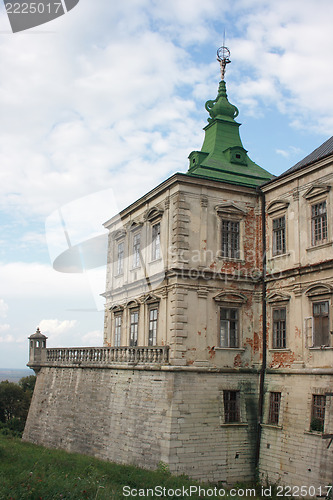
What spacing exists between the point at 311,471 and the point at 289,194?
35.7 ft

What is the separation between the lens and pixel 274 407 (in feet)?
69.8

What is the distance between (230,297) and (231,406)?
14.8 ft

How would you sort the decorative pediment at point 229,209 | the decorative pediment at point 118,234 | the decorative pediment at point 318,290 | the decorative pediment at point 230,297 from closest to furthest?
the decorative pediment at point 318,290 → the decorative pediment at point 230,297 → the decorative pediment at point 229,209 → the decorative pediment at point 118,234

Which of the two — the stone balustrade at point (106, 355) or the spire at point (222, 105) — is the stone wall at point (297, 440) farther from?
the spire at point (222, 105)

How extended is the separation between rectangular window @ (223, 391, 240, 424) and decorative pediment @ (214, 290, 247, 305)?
149 inches

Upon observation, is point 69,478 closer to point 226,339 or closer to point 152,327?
point 152,327

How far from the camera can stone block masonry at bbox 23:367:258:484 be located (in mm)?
19875

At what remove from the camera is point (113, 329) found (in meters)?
28.7

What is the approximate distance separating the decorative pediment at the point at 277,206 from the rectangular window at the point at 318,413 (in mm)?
7892

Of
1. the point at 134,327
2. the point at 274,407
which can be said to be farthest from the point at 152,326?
the point at 274,407

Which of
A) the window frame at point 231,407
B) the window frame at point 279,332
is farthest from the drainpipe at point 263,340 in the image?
the window frame at point 231,407

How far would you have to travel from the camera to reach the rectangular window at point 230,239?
23.2 metres

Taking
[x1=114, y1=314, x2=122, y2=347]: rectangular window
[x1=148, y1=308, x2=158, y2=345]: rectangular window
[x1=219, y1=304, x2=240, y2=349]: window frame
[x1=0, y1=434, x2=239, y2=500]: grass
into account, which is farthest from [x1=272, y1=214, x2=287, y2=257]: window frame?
[x1=0, y1=434, x2=239, y2=500]: grass

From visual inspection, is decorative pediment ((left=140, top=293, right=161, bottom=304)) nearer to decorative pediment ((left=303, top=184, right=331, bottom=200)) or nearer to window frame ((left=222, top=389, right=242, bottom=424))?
window frame ((left=222, top=389, right=242, bottom=424))
